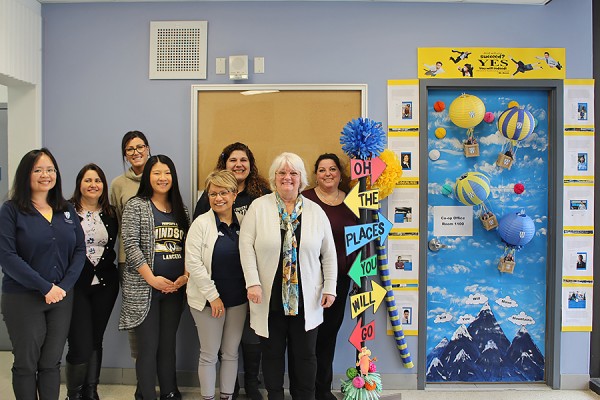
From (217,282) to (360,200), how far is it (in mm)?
931

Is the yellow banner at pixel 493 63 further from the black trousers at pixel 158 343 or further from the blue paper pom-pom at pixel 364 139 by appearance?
the black trousers at pixel 158 343

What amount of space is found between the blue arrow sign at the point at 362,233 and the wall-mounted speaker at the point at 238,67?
1.29 metres

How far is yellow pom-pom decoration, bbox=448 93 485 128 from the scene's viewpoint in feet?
8.84

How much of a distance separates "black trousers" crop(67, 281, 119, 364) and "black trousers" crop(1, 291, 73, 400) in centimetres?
15

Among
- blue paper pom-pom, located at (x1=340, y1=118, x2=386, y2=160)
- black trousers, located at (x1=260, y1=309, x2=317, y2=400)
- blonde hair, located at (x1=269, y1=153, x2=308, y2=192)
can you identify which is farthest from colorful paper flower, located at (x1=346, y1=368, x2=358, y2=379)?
blue paper pom-pom, located at (x1=340, y1=118, x2=386, y2=160)

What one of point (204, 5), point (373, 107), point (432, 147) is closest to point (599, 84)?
point (432, 147)

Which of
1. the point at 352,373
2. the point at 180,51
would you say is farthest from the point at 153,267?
the point at 180,51

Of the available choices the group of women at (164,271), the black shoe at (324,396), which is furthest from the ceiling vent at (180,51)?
the black shoe at (324,396)

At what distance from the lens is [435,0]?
2.77 metres

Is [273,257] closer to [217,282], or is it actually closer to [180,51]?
[217,282]

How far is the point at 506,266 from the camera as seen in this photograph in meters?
2.83

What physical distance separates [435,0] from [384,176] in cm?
128

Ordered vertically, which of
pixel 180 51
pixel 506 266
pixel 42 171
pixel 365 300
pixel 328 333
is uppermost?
pixel 180 51

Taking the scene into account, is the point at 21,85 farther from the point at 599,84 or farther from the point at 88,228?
the point at 599,84
